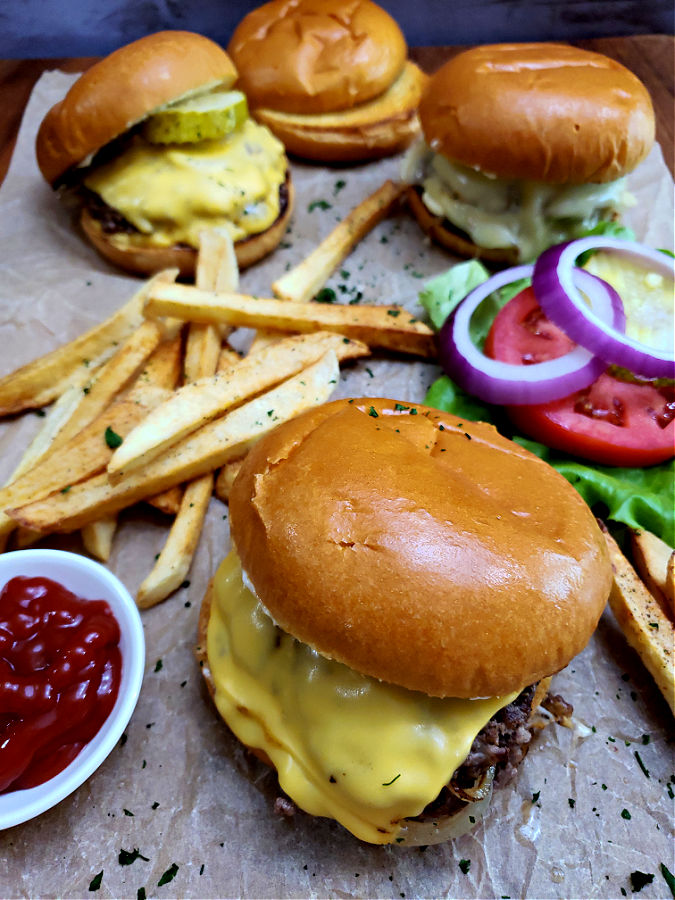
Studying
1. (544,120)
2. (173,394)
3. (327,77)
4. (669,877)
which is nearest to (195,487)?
(173,394)

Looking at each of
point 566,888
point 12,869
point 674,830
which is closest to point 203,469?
point 12,869

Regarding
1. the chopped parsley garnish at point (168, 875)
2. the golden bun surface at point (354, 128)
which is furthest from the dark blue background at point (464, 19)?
the chopped parsley garnish at point (168, 875)

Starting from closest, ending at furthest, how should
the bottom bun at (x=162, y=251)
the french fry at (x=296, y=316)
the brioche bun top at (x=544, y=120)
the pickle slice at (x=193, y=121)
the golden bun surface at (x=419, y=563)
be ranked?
the golden bun surface at (x=419, y=563), the french fry at (x=296, y=316), the brioche bun top at (x=544, y=120), the pickle slice at (x=193, y=121), the bottom bun at (x=162, y=251)

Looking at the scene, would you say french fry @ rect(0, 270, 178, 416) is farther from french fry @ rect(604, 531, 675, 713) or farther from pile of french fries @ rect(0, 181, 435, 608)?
french fry @ rect(604, 531, 675, 713)

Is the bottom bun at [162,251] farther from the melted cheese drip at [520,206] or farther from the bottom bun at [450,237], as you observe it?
the melted cheese drip at [520,206]

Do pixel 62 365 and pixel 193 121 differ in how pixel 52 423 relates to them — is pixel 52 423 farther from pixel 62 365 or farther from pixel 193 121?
pixel 193 121

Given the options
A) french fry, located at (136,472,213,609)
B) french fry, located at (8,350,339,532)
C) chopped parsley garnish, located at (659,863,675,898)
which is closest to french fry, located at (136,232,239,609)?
french fry, located at (136,472,213,609)

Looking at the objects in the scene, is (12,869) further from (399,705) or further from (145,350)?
(145,350)
